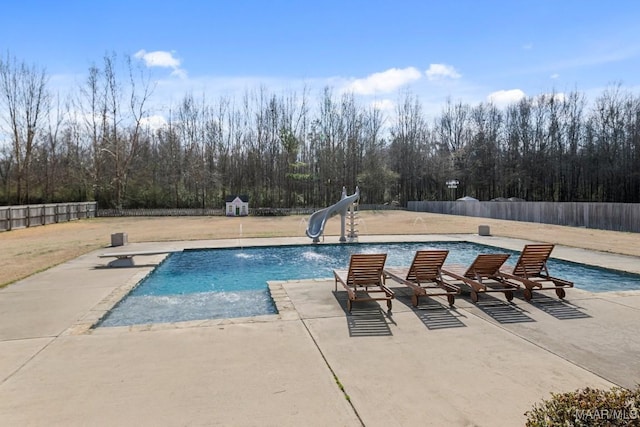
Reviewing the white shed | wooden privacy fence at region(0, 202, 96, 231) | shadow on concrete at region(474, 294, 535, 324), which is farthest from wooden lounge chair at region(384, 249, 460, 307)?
the white shed

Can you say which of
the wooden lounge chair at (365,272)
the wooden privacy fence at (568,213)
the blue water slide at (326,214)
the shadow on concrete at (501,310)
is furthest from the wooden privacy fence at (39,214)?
the wooden privacy fence at (568,213)

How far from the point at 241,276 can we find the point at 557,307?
6.81 metres

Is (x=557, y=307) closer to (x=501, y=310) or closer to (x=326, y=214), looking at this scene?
(x=501, y=310)

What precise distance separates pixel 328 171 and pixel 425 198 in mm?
13117

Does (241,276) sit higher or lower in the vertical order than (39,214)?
lower

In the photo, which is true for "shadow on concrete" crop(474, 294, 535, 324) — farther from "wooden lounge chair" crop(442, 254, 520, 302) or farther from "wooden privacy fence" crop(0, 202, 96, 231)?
"wooden privacy fence" crop(0, 202, 96, 231)

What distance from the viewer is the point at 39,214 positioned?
25.0 m

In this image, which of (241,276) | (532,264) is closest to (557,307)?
(532,264)

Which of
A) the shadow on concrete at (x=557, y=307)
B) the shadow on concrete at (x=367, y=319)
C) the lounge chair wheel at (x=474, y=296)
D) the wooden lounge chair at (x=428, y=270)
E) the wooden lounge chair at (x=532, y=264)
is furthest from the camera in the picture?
the wooden lounge chair at (x=532, y=264)

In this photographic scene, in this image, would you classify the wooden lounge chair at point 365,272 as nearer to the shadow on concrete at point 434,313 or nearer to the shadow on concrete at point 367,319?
the shadow on concrete at point 367,319

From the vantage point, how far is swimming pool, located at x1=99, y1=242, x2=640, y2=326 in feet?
21.4

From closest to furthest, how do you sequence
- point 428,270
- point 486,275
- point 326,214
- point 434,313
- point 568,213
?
point 434,313, point 428,270, point 486,275, point 326,214, point 568,213

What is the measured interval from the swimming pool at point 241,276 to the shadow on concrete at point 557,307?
Answer: 8.38 ft

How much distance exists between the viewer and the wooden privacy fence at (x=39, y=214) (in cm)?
2189
